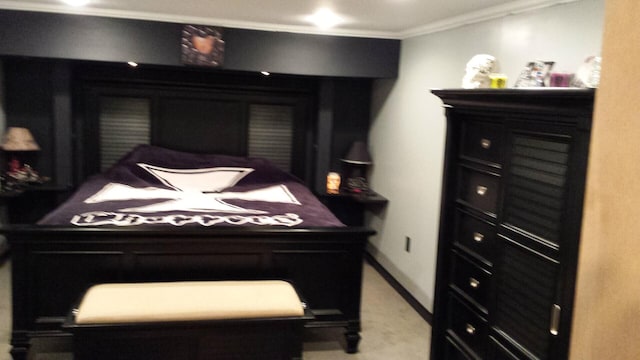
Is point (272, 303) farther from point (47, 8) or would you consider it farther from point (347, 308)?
point (47, 8)

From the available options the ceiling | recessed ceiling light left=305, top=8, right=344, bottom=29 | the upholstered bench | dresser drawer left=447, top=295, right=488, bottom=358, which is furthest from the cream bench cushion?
recessed ceiling light left=305, top=8, right=344, bottom=29

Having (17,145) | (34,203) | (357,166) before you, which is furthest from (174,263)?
(357,166)

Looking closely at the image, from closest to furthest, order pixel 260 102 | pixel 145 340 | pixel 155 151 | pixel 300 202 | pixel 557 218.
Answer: pixel 557 218, pixel 145 340, pixel 300 202, pixel 155 151, pixel 260 102

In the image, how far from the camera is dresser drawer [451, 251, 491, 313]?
231 cm

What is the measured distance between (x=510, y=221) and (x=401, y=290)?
2.40m

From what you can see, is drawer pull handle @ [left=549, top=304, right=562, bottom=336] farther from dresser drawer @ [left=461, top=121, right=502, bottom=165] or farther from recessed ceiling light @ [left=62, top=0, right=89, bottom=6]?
recessed ceiling light @ [left=62, top=0, right=89, bottom=6]

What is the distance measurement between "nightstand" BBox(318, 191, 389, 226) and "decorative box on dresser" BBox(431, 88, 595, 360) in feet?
7.85

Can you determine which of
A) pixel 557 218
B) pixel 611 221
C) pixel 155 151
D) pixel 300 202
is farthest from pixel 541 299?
pixel 155 151

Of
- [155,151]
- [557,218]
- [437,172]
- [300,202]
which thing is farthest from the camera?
[155,151]

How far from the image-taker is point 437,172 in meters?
3.80

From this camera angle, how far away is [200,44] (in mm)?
4277

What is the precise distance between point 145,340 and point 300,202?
167 cm

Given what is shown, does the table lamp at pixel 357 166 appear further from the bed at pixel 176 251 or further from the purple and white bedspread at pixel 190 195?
the bed at pixel 176 251

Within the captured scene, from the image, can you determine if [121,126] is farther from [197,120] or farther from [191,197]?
[191,197]
